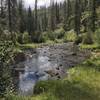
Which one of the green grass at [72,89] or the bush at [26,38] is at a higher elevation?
the bush at [26,38]

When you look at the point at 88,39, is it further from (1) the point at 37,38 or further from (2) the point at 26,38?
(1) the point at 37,38

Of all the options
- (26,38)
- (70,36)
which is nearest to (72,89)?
(26,38)

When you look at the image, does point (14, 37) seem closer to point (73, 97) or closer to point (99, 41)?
point (99, 41)

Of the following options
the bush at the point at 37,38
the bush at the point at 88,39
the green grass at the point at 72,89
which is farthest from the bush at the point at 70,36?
the green grass at the point at 72,89

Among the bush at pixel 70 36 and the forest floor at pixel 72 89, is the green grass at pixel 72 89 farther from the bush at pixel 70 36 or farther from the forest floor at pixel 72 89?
the bush at pixel 70 36

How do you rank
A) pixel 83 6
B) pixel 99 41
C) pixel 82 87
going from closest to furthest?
pixel 82 87, pixel 99 41, pixel 83 6

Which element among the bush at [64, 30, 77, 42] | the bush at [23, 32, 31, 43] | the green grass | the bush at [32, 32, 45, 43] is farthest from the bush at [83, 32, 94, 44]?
the green grass

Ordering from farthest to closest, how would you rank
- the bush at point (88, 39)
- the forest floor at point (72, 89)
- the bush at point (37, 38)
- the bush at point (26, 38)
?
the bush at point (37, 38) → the bush at point (26, 38) → the bush at point (88, 39) → the forest floor at point (72, 89)

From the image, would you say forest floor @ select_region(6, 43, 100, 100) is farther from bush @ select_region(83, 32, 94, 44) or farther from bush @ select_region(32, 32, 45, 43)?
bush @ select_region(32, 32, 45, 43)

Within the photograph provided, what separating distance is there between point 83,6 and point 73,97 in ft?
252

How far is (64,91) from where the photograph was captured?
13.4 m

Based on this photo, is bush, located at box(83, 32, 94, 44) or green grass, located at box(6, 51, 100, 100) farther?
bush, located at box(83, 32, 94, 44)

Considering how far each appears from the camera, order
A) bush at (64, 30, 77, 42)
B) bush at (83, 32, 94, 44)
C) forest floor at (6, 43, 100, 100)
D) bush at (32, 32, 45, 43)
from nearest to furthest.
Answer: forest floor at (6, 43, 100, 100) → bush at (83, 32, 94, 44) → bush at (32, 32, 45, 43) → bush at (64, 30, 77, 42)

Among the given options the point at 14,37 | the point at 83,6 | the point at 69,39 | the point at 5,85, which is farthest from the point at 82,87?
the point at 83,6
